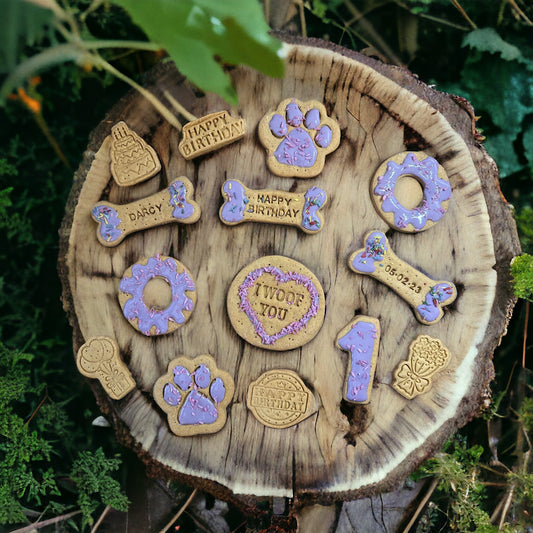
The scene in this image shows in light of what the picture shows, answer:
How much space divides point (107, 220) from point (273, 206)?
1.95 feet

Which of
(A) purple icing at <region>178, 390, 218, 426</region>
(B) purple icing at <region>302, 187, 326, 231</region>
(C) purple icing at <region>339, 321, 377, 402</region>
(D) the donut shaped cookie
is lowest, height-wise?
(A) purple icing at <region>178, 390, 218, 426</region>

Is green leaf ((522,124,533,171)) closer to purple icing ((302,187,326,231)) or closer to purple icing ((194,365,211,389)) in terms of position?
purple icing ((302,187,326,231))

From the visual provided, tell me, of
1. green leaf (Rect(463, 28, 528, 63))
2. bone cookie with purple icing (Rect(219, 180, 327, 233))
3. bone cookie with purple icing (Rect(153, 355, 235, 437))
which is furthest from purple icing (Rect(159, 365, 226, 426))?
green leaf (Rect(463, 28, 528, 63))

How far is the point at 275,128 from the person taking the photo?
1715 millimetres

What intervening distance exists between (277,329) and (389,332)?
40 cm

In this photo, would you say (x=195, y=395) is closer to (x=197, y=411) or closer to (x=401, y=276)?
(x=197, y=411)

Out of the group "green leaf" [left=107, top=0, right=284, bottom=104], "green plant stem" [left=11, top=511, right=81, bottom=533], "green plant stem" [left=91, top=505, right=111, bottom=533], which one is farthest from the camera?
"green plant stem" [left=91, top=505, right=111, bottom=533]

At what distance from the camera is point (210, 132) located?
5.64 feet

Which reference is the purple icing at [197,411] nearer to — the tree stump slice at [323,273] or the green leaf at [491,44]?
the tree stump slice at [323,273]

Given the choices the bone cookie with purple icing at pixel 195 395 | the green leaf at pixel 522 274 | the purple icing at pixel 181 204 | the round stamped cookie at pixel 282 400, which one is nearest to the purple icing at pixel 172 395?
the bone cookie with purple icing at pixel 195 395

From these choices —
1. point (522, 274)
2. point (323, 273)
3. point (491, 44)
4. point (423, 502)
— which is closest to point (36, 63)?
point (323, 273)

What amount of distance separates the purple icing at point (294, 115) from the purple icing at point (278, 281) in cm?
51

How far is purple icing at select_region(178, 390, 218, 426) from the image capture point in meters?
1.74

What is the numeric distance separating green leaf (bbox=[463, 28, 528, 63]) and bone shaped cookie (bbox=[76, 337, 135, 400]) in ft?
6.16
